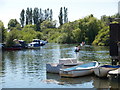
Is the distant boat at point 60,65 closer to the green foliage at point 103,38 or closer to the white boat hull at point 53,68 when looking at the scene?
the white boat hull at point 53,68

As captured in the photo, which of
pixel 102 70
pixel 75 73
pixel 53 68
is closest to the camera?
pixel 102 70

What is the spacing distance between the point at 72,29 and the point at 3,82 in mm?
121178

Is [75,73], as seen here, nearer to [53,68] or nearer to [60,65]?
[60,65]

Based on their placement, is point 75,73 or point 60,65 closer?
point 75,73

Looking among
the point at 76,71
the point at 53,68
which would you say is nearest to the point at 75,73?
the point at 76,71

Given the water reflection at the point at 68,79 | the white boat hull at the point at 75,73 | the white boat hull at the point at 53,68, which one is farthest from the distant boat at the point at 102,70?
the white boat hull at the point at 53,68

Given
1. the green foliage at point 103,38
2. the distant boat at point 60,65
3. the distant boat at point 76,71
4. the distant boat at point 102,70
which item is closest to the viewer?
the distant boat at point 102,70

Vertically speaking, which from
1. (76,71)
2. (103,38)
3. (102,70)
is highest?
(103,38)

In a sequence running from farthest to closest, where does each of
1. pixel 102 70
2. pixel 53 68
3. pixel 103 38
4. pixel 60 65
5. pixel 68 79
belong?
1. pixel 103 38
2. pixel 53 68
3. pixel 60 65
4. pixel 68 79
5. pixel 102 70

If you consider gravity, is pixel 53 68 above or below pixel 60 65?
below

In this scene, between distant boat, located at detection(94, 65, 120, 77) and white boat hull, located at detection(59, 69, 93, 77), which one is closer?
distant boat, located at detection(94, 65, 120, 77)

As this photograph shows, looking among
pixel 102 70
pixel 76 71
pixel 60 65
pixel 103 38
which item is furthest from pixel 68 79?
pixel 103 38

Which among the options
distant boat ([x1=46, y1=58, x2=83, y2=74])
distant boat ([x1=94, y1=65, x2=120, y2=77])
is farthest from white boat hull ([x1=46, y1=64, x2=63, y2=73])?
distant boat ([x1=94, y1=65, x2=120, y2=77])

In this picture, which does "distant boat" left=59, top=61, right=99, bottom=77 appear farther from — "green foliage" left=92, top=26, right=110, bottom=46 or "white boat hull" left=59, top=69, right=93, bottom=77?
"green foliage" left=92, top=26, right=110, bottom=46
